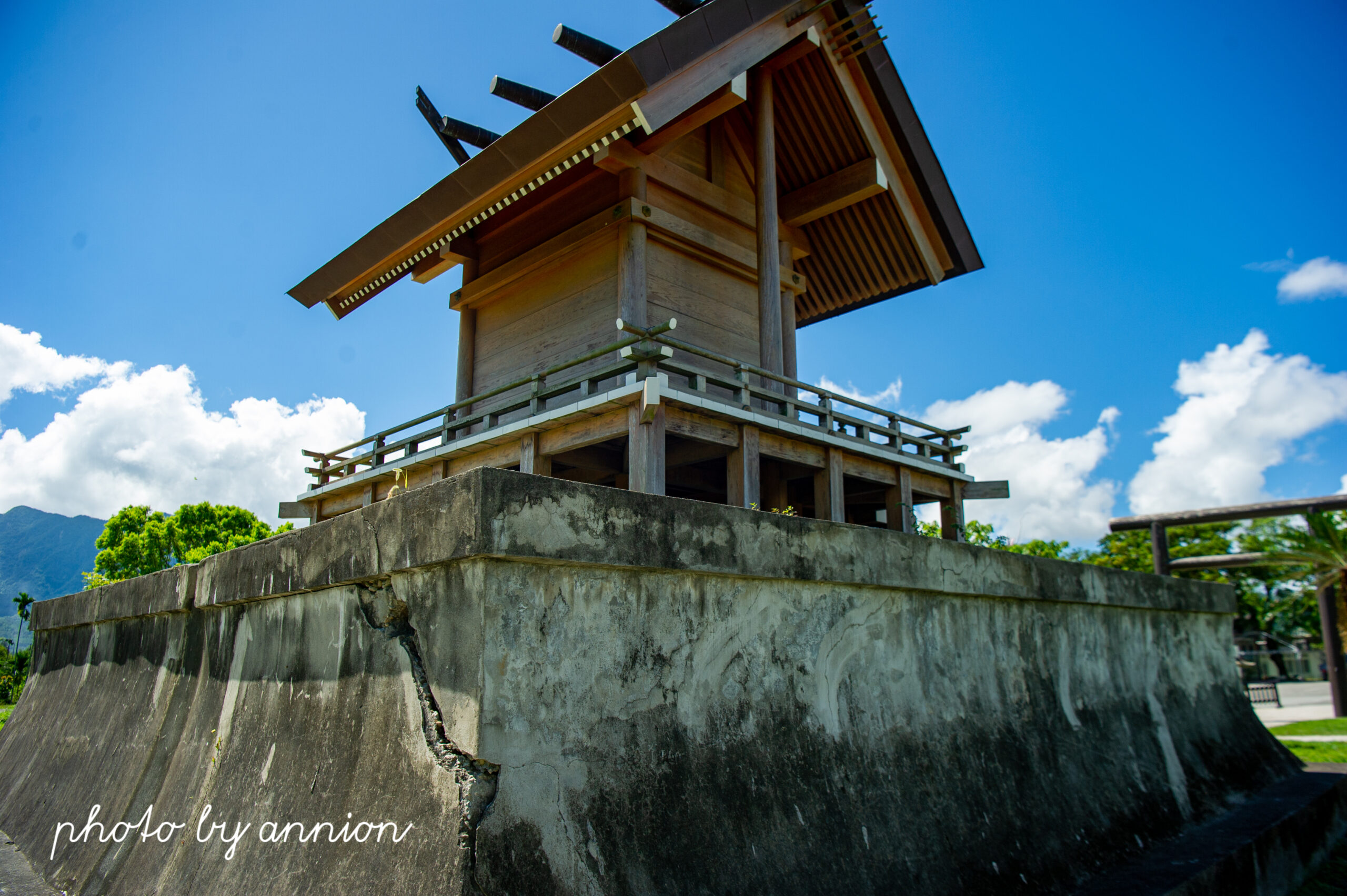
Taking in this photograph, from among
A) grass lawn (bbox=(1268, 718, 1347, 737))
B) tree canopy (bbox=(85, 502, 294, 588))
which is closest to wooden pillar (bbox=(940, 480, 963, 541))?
grass lawn (bbox=(1268, 718, 1347, 737))

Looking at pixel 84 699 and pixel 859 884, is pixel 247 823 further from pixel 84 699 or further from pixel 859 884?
pixel 84 699

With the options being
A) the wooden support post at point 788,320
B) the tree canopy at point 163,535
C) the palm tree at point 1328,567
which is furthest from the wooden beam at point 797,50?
the tree canopy at point 163,535

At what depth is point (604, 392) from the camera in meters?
8.79

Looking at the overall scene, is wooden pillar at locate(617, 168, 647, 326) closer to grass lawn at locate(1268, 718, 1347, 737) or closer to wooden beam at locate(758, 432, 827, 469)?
wooden beam at locate(758, 432, 827, 469)

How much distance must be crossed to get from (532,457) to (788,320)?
5.05 metres

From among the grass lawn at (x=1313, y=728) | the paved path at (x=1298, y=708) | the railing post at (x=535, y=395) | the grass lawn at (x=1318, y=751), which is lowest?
the paved path at (x=1298, y=708)

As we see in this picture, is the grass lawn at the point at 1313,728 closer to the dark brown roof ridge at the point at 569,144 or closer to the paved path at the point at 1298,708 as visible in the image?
the paved path at the point at 1298,708

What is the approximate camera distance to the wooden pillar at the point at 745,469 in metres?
9.37

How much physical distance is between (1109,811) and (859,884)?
7.07 feet

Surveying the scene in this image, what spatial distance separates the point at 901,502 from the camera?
38.5ft

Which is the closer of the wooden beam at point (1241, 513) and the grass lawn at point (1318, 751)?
the grass lawn at point (1318, 751)

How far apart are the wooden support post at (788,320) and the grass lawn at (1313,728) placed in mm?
8898

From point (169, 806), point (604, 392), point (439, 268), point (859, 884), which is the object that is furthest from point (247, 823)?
point (439, 268)

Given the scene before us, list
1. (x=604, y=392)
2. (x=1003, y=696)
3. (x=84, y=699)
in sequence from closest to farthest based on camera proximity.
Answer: (x=1003, y=696) → (x=84, y=699) → (x=604, y=392)
